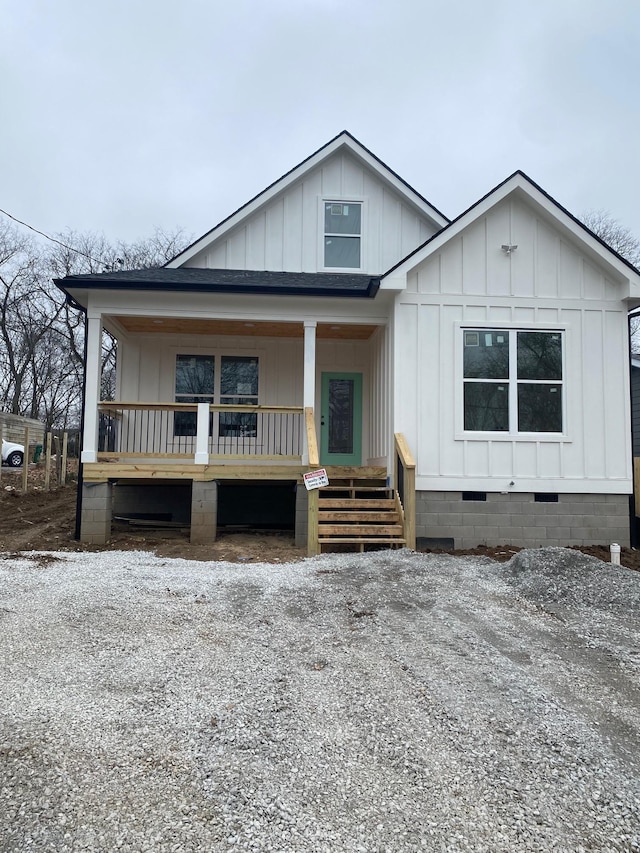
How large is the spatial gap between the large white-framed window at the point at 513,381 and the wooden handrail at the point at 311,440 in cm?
242

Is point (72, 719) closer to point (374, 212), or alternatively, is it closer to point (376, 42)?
point (374, 212)

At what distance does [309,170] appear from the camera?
11.0 meters

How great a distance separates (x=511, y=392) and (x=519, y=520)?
2.03m

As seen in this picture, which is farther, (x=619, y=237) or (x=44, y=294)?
(x=44, y=294)

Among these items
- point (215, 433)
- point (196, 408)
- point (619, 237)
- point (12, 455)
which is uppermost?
point (619, 237)

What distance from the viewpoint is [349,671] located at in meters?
3.64

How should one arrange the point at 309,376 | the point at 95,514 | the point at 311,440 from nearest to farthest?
1. the point at 311,440
2. the point at 95,514
3. the point at 309,376

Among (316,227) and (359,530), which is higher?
(316,227)

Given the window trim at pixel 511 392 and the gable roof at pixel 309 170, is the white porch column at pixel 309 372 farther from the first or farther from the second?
the gable roof at pixel 309 170

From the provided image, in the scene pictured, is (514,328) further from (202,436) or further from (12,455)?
(12,455)

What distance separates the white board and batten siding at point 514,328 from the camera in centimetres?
838

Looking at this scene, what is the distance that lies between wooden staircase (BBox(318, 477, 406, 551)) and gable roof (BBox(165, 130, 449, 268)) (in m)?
5.87

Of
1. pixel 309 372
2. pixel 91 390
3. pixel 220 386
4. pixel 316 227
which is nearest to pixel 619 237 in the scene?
pixel 316 227

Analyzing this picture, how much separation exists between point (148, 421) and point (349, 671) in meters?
8.13
